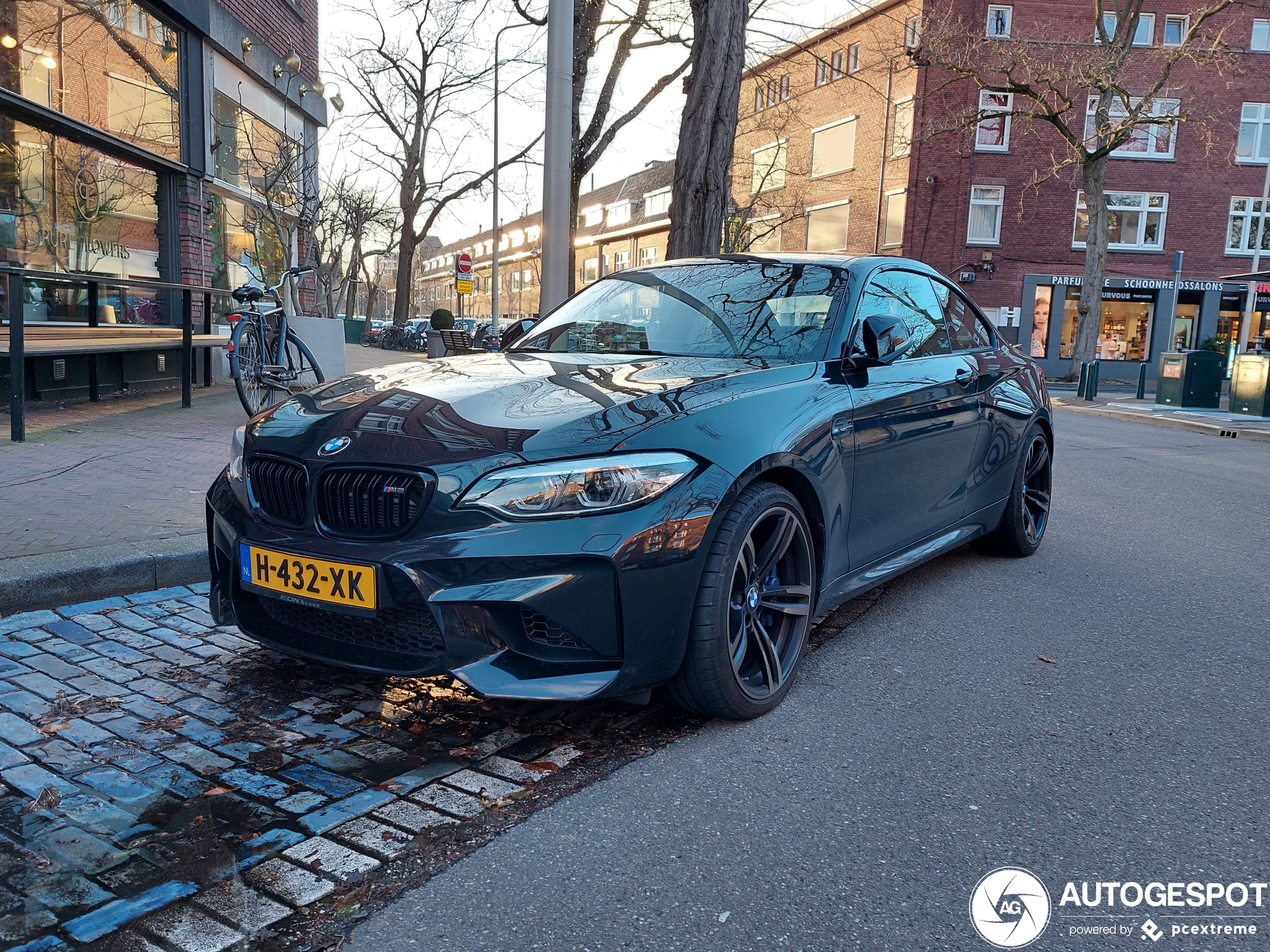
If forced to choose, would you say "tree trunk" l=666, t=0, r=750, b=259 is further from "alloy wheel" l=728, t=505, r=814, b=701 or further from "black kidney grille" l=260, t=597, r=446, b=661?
"black kidney grille" l=260, t=597, r=446, b=661

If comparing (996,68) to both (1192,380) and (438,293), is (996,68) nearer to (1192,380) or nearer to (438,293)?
(1192,380)

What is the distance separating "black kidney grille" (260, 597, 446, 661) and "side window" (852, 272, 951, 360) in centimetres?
207

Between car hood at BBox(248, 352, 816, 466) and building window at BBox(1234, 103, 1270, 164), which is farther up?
building window at BBox(1234, 103, 1270, 164)

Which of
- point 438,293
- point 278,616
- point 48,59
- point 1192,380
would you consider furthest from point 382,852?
point 438,293

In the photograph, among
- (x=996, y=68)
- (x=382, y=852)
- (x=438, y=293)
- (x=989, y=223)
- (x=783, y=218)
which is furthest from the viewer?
(x=438, y=293)

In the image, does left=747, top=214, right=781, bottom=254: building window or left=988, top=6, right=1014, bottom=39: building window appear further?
left=747, top=214, right=781, bottom=254: building window

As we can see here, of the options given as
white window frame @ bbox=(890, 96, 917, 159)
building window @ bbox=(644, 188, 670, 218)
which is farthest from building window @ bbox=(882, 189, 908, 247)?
building window @ bbox=(644, 188, 670, 218)

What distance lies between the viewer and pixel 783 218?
1593 inches

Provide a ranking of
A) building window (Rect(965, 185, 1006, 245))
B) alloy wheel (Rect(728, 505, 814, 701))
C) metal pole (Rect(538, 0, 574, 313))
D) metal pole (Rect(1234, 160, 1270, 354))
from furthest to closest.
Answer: building window (Rect(965, 185, 1006, 245))
metal pole (Rect(1234, 160, 1270, 354))
metal pole (Rect(538, 0, 574, 313))
alloy wheel (Rect(728, 505, 814, 701))

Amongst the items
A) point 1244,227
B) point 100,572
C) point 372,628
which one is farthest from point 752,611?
point 1244,227

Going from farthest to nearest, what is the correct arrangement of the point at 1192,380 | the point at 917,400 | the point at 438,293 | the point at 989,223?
1. the point at 438,293
2. the point at 989,223
3. the point at 1192,380
4. the point at 917,400

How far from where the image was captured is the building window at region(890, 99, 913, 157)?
33500 millimetres

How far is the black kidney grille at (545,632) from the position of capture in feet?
8.80

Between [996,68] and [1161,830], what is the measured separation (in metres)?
26.6
